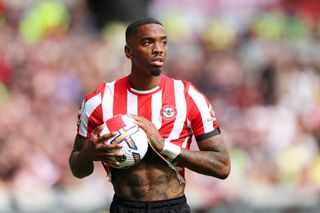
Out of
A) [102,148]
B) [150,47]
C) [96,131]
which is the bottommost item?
[102,148]

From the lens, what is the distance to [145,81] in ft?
24.1

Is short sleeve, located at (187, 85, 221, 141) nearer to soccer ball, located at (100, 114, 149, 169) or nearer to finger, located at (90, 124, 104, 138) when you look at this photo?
soccer ball, located at (100, 114, 149, 169)

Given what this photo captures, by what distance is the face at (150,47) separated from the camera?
710 centimetres

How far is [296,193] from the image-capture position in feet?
41.4

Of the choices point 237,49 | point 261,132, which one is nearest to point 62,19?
point 237,49

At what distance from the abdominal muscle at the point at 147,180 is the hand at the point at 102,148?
0.86 feet

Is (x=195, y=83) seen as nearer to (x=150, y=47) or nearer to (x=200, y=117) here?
(x=200, y=117)

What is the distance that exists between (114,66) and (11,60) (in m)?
1.43

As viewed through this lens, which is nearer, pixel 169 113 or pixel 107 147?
pixel 107 147

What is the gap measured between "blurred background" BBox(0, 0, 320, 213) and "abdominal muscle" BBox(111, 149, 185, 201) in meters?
4.21

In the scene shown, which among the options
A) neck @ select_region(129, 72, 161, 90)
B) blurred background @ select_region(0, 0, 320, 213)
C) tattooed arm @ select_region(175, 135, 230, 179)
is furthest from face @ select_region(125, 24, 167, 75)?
blurred background @ select_region(0, 0, 320, 213)

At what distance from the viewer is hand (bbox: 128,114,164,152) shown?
6980 mm

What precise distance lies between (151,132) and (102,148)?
1.14 feet

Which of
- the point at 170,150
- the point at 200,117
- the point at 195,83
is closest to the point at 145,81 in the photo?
the point at 200,117
